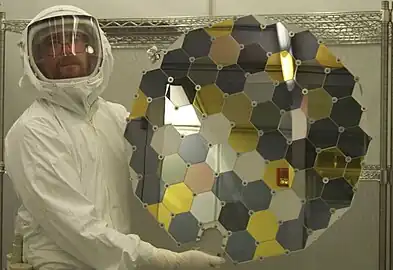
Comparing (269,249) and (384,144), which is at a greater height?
(384,144)

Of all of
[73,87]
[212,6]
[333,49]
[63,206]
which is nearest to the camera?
[63,206]

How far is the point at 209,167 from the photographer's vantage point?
5.44 ft

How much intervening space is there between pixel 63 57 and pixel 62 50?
21 millimetres

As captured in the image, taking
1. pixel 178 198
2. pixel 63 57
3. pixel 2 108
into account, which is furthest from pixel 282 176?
pixel 2 108

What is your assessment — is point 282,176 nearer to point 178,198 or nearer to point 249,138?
point 249,138

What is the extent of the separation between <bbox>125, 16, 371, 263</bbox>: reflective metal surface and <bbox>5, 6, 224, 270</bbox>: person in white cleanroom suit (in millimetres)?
78

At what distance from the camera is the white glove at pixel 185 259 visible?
5.22 feet

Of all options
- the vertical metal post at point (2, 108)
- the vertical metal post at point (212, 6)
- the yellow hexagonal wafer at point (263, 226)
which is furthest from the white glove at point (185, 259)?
the vertical metal post at point (212, 6)

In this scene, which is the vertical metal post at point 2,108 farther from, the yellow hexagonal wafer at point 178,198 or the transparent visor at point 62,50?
the yellow hexagonal wafer at point 178,198

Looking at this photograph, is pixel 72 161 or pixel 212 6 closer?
pixel 72 161

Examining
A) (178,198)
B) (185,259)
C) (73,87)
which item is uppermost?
(73,87)

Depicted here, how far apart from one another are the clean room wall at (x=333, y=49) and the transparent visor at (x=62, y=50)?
90mm

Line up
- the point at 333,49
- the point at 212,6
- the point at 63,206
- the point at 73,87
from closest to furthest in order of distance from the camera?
the point at 63,206 < the point at 73,87 < the point at 333,49 < the point at 212,6

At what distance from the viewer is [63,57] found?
164 centimetres
